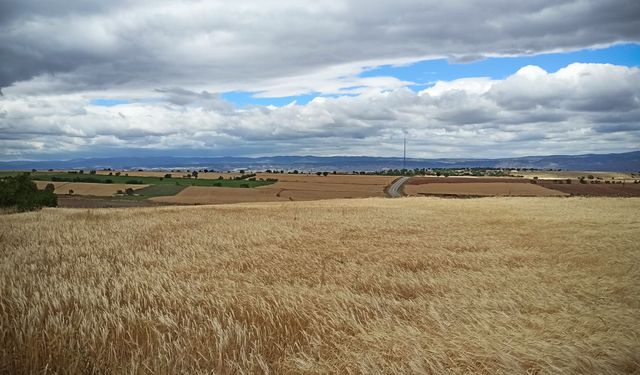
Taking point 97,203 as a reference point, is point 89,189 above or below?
above

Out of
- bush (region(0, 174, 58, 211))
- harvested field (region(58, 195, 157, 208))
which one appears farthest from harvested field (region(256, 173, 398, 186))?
bush (region(0, 174, 58, 211))

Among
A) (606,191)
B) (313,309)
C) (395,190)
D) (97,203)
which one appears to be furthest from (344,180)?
(313,309)

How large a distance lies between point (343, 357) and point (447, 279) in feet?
20.3

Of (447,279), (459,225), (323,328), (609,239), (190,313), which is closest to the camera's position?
(323,328)

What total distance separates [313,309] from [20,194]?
52187 mm

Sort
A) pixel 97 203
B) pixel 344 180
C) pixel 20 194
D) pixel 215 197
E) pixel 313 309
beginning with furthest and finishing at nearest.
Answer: pixel 344 180
pixel 215 197
pixel 97 203
pixel 20 194
pixel 313 309

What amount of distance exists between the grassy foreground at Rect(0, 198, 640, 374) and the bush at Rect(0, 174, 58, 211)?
36662mm

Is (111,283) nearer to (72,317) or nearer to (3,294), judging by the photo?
(3,294)

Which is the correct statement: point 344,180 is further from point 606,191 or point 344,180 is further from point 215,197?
point 606,191

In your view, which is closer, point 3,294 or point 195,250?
point 3,294

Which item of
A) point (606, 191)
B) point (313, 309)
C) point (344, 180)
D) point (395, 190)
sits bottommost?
point (395, 190)

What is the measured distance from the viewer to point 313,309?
7320 millimetres

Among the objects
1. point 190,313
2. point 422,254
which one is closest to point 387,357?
point 190,313

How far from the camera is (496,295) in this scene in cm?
920
